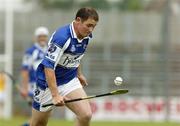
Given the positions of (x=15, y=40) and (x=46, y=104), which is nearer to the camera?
(x=46, y=104)

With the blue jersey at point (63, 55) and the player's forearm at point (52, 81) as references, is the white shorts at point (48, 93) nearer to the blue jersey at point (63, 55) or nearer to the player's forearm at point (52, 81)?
the blue jersey at point (63, 55)

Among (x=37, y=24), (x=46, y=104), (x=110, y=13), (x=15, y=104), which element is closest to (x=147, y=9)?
(x=110, y=13)

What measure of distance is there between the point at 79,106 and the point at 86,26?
1.07 metres

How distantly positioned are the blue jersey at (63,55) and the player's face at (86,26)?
0.10 m

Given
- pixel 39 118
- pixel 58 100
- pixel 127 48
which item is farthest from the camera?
pixel 127 48

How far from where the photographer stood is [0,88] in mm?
28250

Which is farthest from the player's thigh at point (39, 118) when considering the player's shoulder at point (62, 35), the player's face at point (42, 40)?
the player's face at point (42, 40)

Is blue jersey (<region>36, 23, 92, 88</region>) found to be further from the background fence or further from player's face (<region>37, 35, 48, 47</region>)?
the background fence

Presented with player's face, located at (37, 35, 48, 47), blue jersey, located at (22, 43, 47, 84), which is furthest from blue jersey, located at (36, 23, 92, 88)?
blue jersey, located at (22, 43, 47, 84)

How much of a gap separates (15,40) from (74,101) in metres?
19.6

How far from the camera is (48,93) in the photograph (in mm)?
11594

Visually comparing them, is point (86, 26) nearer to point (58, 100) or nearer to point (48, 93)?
point (58, 100)

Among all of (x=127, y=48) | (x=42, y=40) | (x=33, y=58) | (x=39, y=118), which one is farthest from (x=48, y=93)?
(x=127, y=48)

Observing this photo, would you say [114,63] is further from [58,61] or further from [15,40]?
[58,61]
